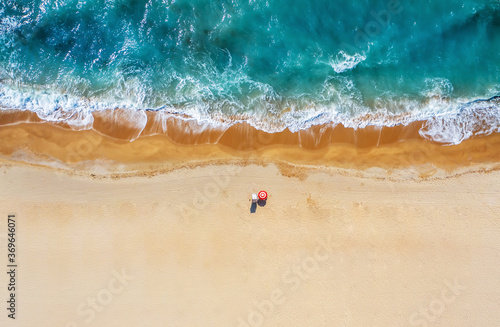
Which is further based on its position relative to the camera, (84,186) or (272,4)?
(272,4)

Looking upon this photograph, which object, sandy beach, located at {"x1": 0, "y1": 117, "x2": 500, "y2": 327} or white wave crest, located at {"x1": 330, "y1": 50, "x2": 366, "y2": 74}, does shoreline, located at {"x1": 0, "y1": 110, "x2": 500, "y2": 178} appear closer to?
sandy beach, located at {"x1": 0, "y1": 117, "x2": 500, "y2": 327}

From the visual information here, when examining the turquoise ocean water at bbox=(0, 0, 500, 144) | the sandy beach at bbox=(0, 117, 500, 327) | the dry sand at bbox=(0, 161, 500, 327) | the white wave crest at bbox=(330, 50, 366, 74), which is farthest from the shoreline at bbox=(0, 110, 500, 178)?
Answer: the white wave crest at bbox=(330, 50, 366, 74)

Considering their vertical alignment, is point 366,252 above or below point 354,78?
below

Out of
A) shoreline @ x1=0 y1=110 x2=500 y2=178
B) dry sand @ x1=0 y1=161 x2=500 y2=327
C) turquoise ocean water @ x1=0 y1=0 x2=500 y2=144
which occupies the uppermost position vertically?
turquoise ocean water @ x1=0 y1=0 x2=500 y2=144

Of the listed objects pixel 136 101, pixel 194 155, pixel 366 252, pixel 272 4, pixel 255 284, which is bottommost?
pixel 255 284

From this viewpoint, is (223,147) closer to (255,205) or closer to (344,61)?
(255,205)

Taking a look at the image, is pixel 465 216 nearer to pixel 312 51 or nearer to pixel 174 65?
pixel 312 51

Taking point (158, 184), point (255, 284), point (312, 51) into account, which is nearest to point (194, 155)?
point (158, 184)

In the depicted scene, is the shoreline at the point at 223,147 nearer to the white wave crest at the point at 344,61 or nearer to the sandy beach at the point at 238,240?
the sandy beach at the point at 238,240
